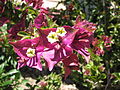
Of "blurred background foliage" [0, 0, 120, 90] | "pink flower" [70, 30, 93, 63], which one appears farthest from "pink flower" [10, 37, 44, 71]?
"blurred background foliage" [0, 0, 120, 90]

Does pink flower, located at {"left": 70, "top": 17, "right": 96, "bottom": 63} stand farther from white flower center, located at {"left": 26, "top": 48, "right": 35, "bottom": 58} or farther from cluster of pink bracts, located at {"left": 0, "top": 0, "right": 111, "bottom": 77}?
white flower center, located at {"left": 26, "top": 48, "right": 35, "bottom": 58}

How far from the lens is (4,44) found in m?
1.75

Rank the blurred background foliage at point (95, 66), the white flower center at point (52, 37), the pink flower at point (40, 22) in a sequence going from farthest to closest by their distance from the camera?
the blurred background foliage at point (95, 66) → the pink flower at point (40, 22) → the white flower center at point (52, 37)

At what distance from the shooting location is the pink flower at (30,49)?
76 cm

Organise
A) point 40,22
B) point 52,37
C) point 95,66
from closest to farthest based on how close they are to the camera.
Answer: point 52,37, point 40,22, point 95,66

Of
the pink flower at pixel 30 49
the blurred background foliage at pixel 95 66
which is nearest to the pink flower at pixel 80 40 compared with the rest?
the pink flower at pixel 30 49

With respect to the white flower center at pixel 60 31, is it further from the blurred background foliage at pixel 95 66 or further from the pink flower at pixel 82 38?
the blurred background foliage at pixel 95 66

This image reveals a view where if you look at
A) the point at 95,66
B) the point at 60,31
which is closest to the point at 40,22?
the point at 60,31

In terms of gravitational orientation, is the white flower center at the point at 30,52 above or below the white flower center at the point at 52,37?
below

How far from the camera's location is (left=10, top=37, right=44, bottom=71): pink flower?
761 mm

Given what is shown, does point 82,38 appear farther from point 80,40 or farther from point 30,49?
point 30,49

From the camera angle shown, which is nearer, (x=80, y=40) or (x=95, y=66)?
(x=80, y=40)

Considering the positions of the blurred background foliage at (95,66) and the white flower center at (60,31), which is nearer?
the white flower center at (60,31)

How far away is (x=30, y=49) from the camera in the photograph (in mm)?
763
